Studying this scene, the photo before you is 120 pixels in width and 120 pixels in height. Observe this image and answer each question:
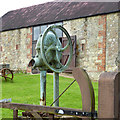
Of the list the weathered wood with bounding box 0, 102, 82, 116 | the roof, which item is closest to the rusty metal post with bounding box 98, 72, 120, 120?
the weathered wood with bounding box 0, 102, 82, 116

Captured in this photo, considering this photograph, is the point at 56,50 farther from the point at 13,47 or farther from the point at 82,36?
the point at 13,47

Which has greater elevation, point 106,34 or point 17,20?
point 17,20

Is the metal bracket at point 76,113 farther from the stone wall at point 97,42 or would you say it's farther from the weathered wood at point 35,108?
the stone wall at point 97,42

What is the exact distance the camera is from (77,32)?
12.8m

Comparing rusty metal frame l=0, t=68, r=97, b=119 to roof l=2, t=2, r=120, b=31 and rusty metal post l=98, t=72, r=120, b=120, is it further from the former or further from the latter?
roof l=2, t=2, r=120, b=31

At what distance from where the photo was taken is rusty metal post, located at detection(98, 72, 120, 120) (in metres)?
1.85

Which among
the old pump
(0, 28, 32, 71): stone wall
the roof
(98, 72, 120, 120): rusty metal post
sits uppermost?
the roof

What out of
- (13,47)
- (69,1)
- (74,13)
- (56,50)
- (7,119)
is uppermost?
(69,1)

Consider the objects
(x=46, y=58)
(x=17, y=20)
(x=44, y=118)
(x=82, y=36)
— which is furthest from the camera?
(x=17, y=20)

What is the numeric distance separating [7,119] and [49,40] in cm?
207

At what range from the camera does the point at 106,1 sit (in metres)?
12.9

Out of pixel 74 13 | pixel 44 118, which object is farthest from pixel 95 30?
pixel 44 118

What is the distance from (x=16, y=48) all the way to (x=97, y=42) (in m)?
7.29

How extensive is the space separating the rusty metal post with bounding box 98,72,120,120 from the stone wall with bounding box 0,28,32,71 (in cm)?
1343
